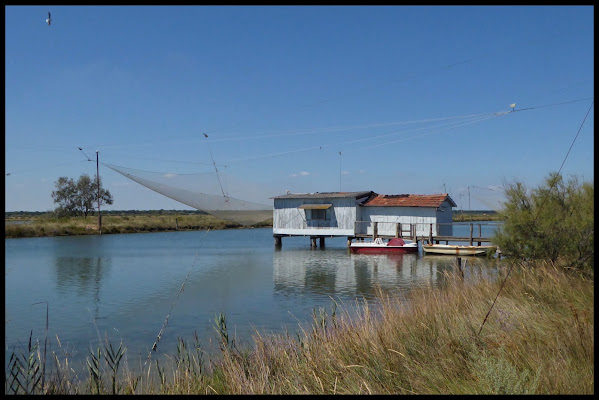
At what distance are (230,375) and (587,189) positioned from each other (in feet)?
35.2

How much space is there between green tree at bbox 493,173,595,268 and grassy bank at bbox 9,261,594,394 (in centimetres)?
517

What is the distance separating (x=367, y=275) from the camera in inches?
837

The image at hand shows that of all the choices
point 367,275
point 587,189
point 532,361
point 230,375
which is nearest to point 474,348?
point 532,361

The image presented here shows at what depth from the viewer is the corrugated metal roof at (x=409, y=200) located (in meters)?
31.2

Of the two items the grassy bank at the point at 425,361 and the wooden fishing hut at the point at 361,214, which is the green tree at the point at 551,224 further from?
the wooden fishing hut at the point at 361,214

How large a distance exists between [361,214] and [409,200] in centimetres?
305

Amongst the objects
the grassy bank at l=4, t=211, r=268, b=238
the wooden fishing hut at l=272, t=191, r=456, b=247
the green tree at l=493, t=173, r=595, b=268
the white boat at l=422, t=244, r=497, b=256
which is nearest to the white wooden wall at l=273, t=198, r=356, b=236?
the wooden fishing hut at l=272, t=191, r=456, b=247

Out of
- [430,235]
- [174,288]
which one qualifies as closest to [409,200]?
[430,235]

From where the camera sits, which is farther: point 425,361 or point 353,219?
point 353,219

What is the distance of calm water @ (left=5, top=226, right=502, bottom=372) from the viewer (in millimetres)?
11180

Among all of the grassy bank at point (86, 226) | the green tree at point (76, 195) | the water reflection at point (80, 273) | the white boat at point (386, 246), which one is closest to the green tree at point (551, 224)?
the water reflection at point (80, 273)

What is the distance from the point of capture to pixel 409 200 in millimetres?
32062

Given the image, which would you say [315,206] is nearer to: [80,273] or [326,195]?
[326,195]

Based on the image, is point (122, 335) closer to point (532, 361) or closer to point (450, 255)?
point (532, 361)
